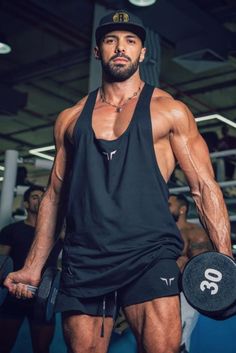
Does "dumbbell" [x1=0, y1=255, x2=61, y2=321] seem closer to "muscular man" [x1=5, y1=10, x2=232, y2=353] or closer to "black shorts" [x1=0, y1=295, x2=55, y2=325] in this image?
"muscular man" [x1=5, y1=10, x2=232, y2=353]

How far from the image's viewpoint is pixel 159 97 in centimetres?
217

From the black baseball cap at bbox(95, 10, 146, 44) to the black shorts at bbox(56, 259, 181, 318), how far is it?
89 cm

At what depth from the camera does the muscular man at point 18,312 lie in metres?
3.80

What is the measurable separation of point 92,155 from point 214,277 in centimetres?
61

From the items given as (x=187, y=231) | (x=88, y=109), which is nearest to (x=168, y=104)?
(x=88, y=109)

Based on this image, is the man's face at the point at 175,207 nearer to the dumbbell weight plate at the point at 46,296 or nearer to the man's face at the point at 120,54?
the man's face at the point at 120,54

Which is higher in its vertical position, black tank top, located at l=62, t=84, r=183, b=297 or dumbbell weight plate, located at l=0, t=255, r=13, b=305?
black tank top, located at l=62, t=84, r=183, b=297

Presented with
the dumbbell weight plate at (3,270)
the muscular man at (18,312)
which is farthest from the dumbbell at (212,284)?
the muscular man at (18,312)

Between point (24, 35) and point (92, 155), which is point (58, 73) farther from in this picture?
point (92, 155)

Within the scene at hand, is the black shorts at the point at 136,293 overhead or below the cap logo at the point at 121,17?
below

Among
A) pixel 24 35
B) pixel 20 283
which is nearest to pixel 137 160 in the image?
pixel 20 283

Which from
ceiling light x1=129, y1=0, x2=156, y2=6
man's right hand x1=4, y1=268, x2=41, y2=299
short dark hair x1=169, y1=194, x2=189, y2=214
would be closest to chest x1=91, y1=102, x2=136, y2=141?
man's right hand x1=4, y1=268, x2=41, y2=299

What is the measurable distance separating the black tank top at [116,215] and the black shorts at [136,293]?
0.10 feet

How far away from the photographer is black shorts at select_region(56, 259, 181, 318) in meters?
1.92
